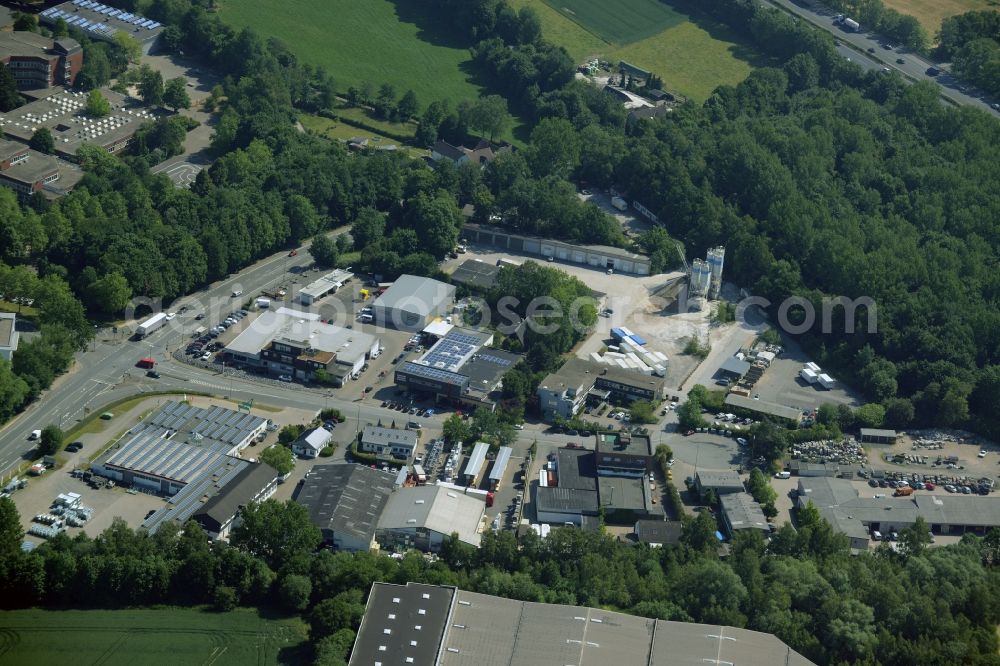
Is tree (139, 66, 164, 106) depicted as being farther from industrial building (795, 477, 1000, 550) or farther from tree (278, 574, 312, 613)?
industrial building (795, 477, 1000, 550)

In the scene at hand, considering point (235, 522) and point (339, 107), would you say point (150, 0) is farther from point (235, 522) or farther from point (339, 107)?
point (235, 522)

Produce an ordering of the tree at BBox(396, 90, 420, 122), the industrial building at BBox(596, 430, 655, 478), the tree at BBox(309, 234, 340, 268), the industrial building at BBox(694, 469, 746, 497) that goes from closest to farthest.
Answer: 1. the industrial building at BBox(694, 469, 746, 497)
2. the industrial building at BBox(596, 430, 655, 478)
3. the tree at BBox(309, 234, 340, 268)
4. the tree at BBox(396, 90, 420, 122)

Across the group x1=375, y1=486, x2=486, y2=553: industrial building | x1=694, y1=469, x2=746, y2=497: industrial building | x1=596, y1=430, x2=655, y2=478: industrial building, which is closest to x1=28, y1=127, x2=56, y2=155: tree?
x1=375, y1=486, x2=486, y2=553: industrial building

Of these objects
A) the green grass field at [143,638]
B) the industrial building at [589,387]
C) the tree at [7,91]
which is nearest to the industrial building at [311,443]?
the industrial building at [589,387]

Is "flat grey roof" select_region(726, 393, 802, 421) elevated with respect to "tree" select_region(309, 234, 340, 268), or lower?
elevated

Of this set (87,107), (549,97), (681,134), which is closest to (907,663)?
(681,134)
